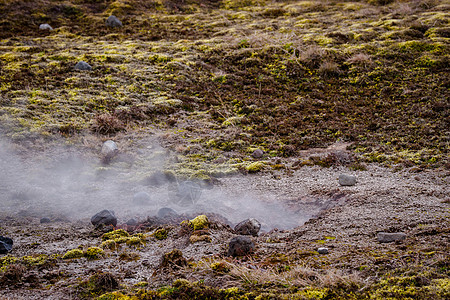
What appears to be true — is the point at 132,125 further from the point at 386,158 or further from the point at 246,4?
the point at 246,4

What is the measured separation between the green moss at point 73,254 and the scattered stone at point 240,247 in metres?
2.26

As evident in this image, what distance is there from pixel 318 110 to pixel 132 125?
748 centimetres

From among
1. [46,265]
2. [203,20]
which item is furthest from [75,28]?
[46,265]

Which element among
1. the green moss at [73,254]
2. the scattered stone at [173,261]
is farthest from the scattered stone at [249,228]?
the green moss at [73,254]

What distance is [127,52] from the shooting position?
17.0 metres

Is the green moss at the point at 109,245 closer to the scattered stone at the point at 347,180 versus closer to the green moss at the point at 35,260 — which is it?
the green moss at the point at 35,260

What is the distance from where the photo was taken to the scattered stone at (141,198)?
720 cm

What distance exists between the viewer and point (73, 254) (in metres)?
4.33

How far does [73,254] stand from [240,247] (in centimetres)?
249

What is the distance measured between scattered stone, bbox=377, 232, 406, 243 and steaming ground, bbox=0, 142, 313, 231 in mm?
2307

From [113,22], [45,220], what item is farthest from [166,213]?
[113,22]

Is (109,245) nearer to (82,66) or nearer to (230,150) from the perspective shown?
(230,150)

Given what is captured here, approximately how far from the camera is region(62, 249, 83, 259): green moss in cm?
429

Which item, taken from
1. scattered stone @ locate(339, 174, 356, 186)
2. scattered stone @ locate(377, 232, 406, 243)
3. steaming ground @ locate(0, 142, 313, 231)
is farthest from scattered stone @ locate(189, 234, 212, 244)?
scattered stone @ locate(339, 174, 356, 186)
